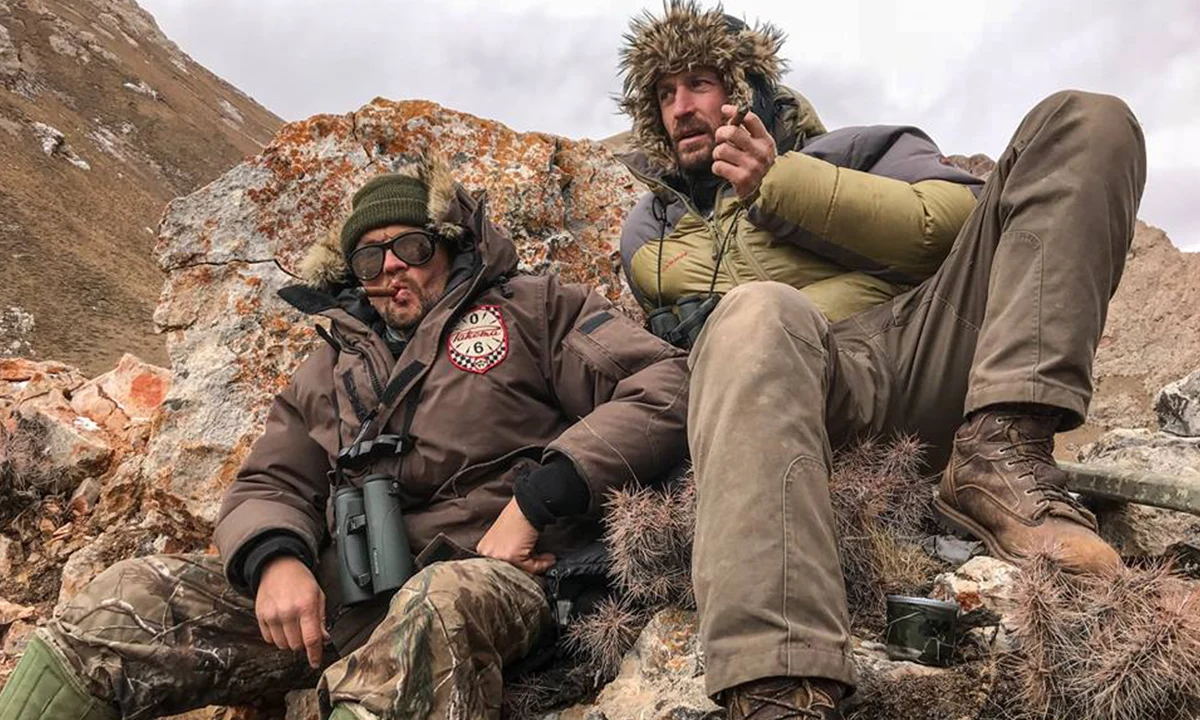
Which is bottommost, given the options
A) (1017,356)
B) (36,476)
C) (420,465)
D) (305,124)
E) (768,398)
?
(36,476)

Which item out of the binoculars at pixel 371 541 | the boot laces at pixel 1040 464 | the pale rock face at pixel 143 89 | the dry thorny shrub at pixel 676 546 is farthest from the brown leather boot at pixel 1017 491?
the pale rock face at pixel 143 89

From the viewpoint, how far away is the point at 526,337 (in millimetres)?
3592

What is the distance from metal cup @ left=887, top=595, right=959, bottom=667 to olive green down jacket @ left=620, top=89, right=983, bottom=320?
4.21 ft

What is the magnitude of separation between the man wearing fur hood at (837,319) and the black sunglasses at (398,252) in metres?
1.03

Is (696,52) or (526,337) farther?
(696,52)

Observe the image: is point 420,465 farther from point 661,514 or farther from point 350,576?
point 661,514

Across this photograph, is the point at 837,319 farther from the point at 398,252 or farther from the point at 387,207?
the point at 387,207

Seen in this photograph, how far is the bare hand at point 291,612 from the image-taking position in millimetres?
2969

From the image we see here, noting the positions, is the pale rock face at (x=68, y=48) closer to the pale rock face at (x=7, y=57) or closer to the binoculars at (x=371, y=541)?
the pale rock face at (x=7, y=57)

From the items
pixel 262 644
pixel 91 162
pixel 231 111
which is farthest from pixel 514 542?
pixel 231 111

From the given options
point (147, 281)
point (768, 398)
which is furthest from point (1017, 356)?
point (147, 281)

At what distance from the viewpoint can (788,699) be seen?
1844mm

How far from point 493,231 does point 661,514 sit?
1720mm

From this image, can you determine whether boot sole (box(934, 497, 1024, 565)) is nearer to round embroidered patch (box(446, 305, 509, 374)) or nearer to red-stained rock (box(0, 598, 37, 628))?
round embroidered patch (box(446, 305, 509, 374))
